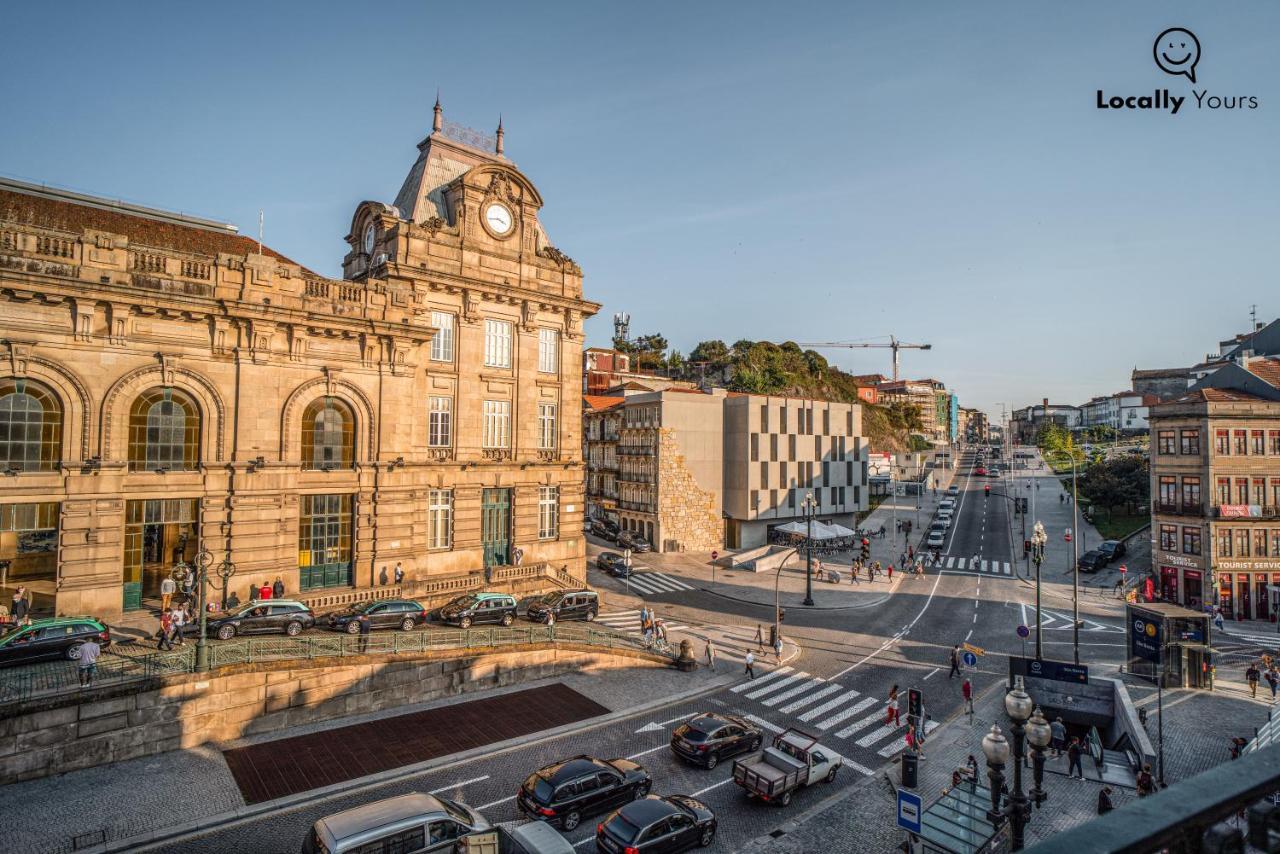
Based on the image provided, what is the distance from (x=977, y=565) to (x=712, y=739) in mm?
45764

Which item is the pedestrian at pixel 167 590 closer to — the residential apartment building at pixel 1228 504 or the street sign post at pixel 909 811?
the street sign post at pixel 909 811

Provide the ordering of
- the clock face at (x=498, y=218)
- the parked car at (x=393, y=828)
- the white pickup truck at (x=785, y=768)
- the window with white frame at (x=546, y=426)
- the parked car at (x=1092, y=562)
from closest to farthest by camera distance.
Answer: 1. the parked car at (x=393, y=828)
2. the white pickup truck at (x=785, y=768)
3. the clock face at (x=498, y=218)
4. the window with white frame at (x=546, y=426)
5. the parked car at (x=1092, y=562)

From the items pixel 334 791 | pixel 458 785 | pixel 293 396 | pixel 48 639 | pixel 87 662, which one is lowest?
pixel 458 785

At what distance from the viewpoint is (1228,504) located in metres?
44.5

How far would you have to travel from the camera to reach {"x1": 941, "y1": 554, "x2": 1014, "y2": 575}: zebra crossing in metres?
58.1

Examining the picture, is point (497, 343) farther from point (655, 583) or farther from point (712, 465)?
point (712, 465)

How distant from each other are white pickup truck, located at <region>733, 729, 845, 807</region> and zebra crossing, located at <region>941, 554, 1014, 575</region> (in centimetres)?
4162

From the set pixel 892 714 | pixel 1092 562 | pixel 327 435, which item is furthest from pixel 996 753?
pixel 1092 562

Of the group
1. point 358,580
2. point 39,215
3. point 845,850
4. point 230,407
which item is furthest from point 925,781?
point 39,215

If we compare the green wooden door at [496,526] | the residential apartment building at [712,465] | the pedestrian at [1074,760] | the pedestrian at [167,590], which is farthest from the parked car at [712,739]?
the residential apartment building at [712,465]

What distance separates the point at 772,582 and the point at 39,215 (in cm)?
4825

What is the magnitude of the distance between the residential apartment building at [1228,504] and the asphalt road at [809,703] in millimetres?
10173

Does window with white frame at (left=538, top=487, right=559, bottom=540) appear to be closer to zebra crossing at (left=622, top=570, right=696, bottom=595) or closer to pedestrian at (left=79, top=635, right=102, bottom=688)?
zebra crossing at (left=622, top=570, right=696, bottom=595)

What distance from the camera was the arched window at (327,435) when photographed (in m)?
33.1
